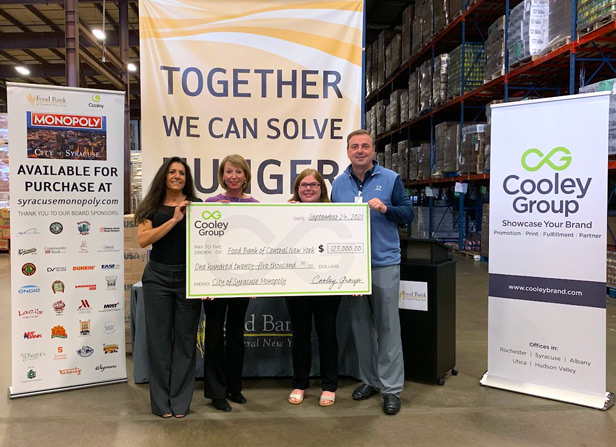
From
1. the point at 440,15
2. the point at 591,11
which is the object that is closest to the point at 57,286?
the point at 591,11

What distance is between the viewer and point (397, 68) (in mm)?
12289

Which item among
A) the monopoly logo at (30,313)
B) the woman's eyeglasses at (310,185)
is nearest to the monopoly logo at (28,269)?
the monopoly logo at (30,313)

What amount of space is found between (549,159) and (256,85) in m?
2.12

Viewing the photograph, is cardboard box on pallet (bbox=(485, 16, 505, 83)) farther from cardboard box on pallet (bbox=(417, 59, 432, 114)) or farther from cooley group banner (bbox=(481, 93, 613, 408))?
cooley group banner (bbox=(481, 93, 613, 408))

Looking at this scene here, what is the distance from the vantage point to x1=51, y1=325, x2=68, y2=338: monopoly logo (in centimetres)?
327

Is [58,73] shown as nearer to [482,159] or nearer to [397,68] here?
[397,68]

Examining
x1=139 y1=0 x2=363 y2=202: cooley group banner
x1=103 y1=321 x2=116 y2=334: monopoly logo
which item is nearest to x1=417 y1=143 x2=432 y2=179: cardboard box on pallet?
x1=139 y1=0 x2=363 y2=202: cooley group banner

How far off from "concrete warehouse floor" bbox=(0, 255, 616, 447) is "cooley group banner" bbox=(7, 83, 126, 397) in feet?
0.84

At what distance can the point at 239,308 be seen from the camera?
291 centimetres

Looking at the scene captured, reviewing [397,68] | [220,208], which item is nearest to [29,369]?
[220,208]

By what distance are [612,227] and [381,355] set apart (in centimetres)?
507

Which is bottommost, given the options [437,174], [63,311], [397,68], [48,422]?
[48,422]

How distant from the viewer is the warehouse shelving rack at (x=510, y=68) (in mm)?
5828

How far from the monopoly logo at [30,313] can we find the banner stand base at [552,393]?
303 centimetres
